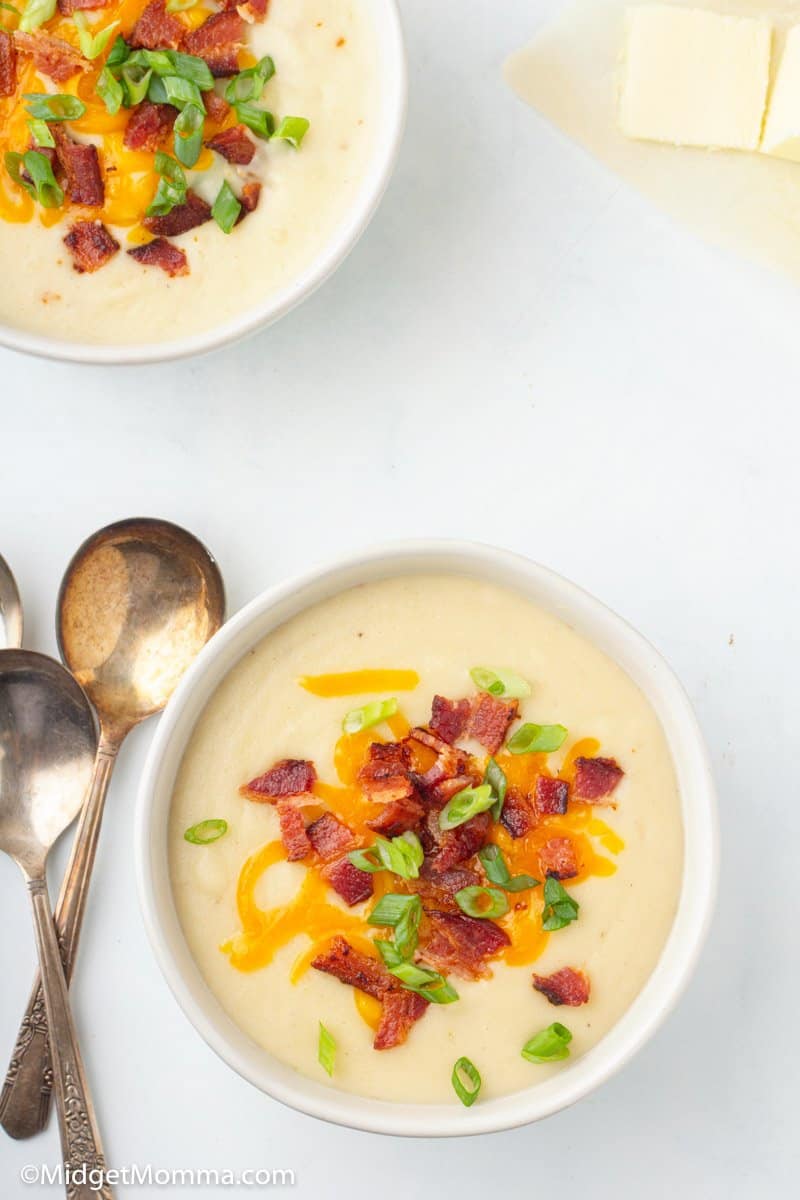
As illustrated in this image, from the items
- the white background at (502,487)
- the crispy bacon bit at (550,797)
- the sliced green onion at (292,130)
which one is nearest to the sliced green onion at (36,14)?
the sliced green onion at (292,130)

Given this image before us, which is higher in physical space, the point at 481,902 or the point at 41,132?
the point at 41,132

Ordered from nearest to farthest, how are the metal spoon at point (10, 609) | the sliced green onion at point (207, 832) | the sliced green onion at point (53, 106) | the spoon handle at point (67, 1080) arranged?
1. the sliced green onion at point (207, 832)
2. the sliced green onion at point (53, 106)
3. the spoon handle at point (67, 1080)
4. the metal spoon at point (10, 609)

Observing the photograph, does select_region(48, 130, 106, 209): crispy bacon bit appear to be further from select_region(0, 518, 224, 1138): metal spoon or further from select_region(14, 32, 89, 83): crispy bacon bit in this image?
select_region(0, 518, 224, 1138): metal spoon

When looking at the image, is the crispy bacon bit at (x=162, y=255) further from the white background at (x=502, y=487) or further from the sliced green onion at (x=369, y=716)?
the sliced green onion at (x=369, y=716)

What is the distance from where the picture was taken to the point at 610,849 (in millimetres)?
1827

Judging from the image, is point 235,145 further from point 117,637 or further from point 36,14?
point 117,637

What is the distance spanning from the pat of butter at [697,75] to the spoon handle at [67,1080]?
72.5 inches

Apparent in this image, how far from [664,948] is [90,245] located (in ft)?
4.96

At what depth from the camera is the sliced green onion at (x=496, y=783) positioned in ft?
5.86

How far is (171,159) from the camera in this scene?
2.02 m

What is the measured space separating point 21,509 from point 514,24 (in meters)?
1.33

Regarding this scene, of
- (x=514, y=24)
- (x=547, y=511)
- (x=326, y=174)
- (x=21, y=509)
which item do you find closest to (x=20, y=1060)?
(x=21, y=509)

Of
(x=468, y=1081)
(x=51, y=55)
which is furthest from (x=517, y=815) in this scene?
(x=51, y=55)

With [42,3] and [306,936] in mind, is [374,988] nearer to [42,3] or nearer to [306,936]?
[306,936]
